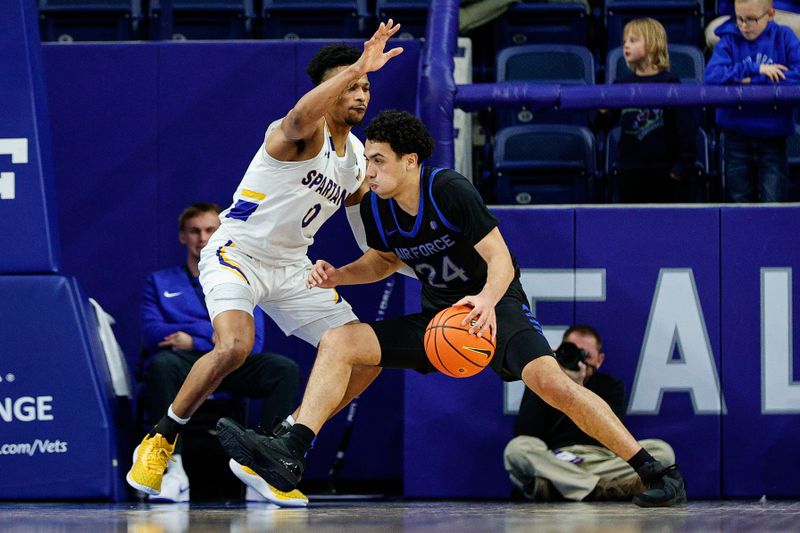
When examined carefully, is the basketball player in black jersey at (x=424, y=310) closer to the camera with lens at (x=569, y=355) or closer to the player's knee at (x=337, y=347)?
the player's knee at (x=337, y=347)

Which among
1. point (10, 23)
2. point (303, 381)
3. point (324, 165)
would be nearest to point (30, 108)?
point (10, 23)

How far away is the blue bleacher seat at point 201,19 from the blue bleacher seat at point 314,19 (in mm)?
172

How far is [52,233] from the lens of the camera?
764 cm

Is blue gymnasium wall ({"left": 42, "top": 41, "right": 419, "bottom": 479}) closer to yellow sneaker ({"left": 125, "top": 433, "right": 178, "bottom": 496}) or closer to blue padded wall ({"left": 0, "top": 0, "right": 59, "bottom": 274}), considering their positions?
blue padded wall ({"left": 0, "top": 0, "right": 59, "bottom": 274})

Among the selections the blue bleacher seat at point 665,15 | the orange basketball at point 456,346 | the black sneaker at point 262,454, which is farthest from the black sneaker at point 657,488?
the blue bleacher seat at point 665,15

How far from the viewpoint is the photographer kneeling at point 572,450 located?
24.4 feet

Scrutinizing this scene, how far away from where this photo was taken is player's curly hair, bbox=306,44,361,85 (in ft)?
23.0

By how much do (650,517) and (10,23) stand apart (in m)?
4.62

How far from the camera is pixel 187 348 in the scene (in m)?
8.03

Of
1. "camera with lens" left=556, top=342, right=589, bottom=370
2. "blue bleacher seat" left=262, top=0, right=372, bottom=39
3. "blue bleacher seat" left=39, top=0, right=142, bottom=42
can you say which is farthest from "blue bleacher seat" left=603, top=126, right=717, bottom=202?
"blue bleacher seat" left=39, top=0, right=142, bottom=42

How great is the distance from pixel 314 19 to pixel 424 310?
395cm

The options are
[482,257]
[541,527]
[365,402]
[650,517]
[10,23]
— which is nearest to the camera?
[541,527]

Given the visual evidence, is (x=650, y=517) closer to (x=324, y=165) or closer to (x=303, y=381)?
(x=324, y=165)

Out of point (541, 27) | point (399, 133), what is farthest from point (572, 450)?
point (541, 27)
